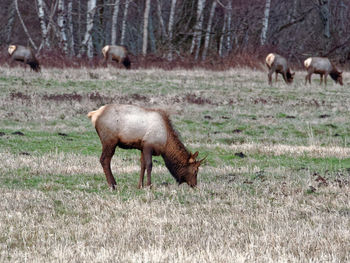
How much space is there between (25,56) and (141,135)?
60.2ft

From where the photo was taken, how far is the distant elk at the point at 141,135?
8773 mm

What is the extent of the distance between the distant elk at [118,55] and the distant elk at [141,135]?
19731 mm

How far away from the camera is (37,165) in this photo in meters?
10.5

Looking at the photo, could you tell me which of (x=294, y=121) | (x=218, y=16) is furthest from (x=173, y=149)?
(x=218, y=16)

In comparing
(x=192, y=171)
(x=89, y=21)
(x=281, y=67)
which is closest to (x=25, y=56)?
(x=89, y=21)

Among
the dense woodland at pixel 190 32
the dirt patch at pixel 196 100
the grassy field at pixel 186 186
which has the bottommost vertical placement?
the grassy field at pixel 186 186

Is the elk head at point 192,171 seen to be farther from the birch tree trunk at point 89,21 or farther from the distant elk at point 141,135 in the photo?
the birch tree trunk at point 89,21

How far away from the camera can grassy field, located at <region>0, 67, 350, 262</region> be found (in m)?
5.91

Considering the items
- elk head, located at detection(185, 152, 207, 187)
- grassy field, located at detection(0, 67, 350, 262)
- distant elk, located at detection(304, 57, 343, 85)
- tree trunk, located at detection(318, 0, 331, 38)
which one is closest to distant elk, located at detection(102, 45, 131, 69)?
grassy field, located at detection(0, 67, 350, 262)

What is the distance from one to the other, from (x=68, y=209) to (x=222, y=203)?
2.03 metres

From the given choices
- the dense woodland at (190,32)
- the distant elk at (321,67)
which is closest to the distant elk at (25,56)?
the dense woodland at (190,32)

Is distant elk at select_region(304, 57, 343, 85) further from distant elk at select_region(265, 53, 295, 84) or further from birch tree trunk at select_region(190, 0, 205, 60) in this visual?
birch tree trunk at select_region(190, 0, 205, 60)

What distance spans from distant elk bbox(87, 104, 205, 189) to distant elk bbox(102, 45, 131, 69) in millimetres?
19731

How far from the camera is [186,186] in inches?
374
